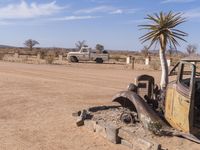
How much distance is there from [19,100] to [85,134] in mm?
5417

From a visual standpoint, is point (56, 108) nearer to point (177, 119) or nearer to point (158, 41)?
point (158, 41)

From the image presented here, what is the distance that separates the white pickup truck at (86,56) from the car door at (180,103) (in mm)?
41290

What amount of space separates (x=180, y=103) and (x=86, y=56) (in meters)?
42.2

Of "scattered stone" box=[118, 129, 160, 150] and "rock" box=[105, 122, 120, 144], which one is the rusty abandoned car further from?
"rock" box=[105, 122, 120, 144]

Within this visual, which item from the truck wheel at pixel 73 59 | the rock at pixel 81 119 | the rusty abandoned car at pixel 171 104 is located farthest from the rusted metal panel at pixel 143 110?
the truck wheel at pixel 73 59

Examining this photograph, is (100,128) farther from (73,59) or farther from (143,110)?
(73,59)

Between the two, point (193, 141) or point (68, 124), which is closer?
point (193, 141)

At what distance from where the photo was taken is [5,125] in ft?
33.5

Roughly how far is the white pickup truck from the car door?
41.3 metres

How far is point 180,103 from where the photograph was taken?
8.11 meters

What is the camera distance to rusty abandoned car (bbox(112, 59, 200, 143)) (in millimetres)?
7883

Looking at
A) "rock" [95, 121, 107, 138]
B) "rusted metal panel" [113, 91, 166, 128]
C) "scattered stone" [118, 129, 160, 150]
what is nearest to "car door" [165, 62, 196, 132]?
"rusted metal panel" [113, 91, 166, 128]

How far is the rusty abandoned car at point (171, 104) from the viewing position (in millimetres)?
7883

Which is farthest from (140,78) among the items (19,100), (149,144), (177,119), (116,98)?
(19,100)
